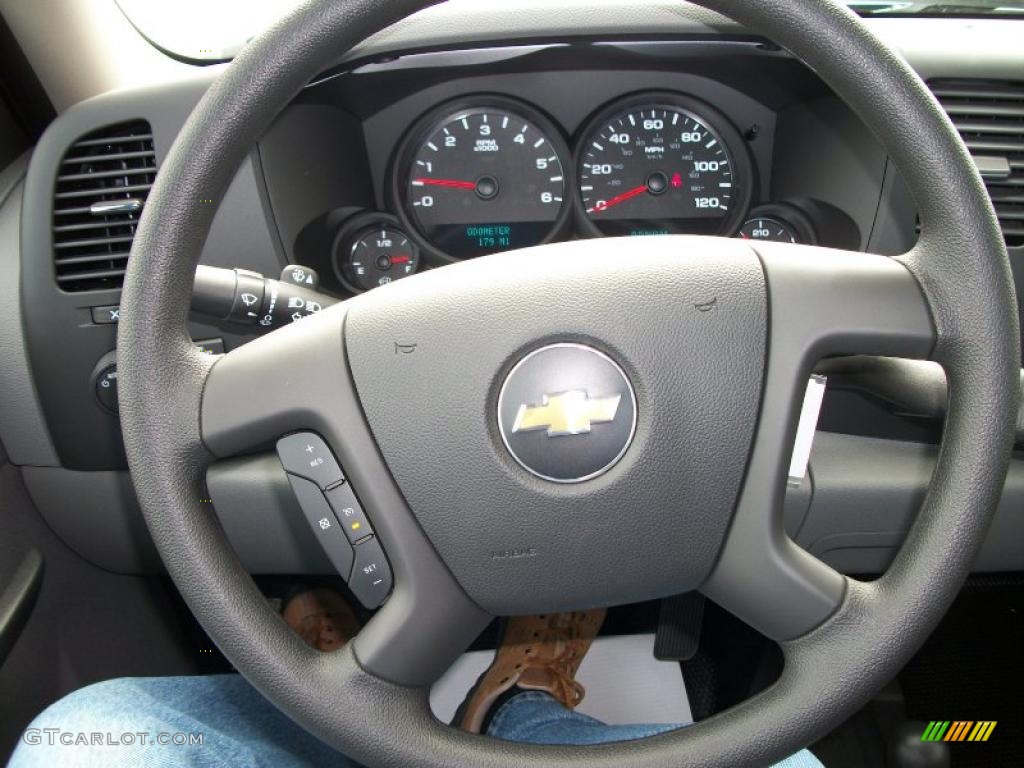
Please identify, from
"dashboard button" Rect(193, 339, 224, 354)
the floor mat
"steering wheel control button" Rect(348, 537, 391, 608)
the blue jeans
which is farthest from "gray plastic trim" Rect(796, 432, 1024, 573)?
"dashboard button" Rect(193, 339, 224, 354)

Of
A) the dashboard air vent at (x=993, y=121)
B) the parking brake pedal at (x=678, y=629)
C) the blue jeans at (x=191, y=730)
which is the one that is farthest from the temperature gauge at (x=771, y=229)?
the blue jeans at (x=191, y=730)

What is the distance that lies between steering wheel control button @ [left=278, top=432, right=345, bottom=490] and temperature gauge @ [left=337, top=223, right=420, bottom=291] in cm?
68

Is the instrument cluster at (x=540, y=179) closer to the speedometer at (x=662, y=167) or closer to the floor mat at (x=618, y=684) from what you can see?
the speedometer at (x=662, y=167)

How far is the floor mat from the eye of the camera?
1.71 m

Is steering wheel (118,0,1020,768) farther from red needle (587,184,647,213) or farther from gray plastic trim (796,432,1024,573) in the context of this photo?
red needle (587,184,647,213)

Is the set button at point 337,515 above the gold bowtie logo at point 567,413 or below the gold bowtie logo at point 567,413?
below

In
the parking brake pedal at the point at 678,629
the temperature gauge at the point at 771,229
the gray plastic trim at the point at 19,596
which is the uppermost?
the temperature gauge at the point at 771,229

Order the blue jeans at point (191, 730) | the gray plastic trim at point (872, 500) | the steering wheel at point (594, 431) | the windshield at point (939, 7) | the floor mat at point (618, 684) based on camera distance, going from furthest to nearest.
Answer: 1. the floor mat at point (618, 684)
2. the windshield at point (939, 7)
3. the gray plastic trim at point (872, 500)
4. the blue jeans at point (191, 730)
5. the steering wheel at point (594, 431)

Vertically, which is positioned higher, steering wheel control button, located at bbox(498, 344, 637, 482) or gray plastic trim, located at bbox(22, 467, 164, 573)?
steering wheel control button, located at bbox(498, 344, 637, 482)

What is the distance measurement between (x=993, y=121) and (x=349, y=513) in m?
1.00

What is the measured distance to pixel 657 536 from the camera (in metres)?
0.81

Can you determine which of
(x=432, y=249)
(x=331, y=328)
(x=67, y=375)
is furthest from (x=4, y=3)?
(x=331, y=328)

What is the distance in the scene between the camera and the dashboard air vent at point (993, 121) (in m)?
1.27

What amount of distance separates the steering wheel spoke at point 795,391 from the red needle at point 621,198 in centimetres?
72
